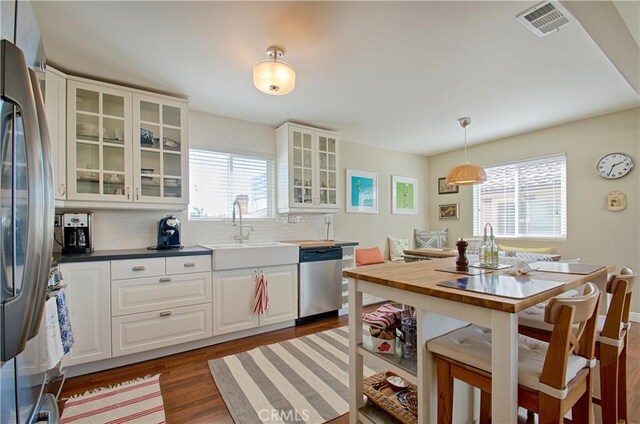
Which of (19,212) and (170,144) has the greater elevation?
(170,144)

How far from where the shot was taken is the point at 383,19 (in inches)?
71.7

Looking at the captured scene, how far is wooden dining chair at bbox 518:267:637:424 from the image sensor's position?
4.60 ft

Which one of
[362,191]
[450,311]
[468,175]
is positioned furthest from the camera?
[362,191]

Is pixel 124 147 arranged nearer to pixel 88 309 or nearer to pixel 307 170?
pixel 88 309

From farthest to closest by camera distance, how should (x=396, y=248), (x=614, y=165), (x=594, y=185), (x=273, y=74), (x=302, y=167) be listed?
(x=396, y=248) → (x=302, y=167) → (x=594, y=185) → (x=614, y=165) → (x=273, y=74)

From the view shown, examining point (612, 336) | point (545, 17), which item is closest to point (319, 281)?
point (612, 336)

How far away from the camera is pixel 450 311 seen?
3.86 feet

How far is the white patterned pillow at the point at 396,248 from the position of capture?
487cm

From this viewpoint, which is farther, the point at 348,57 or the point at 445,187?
the point at 445,187

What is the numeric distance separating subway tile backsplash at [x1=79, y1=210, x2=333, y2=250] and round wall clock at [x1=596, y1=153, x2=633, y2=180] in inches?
138

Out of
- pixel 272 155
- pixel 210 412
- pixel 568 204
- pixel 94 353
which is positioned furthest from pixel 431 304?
pixel 568 204

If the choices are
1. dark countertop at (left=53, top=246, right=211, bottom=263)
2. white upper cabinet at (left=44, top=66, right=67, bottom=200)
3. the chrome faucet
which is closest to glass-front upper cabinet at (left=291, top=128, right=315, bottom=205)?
the chrome faucet

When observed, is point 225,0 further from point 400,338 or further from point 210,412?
point 210,412

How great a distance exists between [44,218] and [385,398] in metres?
1.67
